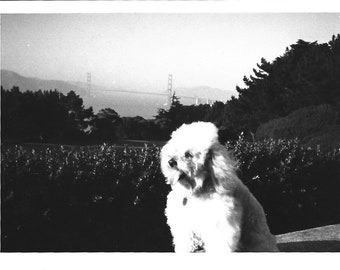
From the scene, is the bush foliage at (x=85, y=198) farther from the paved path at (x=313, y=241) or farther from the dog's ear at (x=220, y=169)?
the paved path at (x=313, y=241)

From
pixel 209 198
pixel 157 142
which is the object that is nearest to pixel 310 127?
pixel 157 142

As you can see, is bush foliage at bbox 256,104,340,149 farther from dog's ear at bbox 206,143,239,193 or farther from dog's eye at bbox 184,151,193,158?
dog's eye at bbox 184,151,193,158

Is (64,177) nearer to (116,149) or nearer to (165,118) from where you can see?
(116,149)

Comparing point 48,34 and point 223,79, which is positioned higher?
point 48,34

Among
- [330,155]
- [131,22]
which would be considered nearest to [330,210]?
[330,155]

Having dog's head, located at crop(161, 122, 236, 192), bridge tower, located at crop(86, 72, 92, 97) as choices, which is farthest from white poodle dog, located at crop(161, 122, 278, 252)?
bridge tower, located at crop(86, 72, 92, 97)

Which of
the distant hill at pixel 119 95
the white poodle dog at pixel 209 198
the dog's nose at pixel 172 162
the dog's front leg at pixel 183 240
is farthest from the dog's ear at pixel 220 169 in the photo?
the distant hill at pixel 119 95
